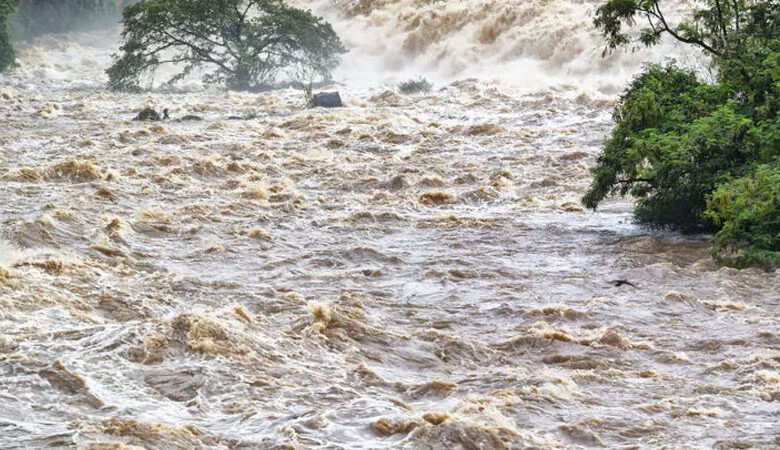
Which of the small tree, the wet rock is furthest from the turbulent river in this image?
the small tree

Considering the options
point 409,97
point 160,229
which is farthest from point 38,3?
point 160,229

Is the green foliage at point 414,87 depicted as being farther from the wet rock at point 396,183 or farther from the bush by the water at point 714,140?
the bush by the water at point 714,140

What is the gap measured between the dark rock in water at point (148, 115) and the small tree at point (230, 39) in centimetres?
613

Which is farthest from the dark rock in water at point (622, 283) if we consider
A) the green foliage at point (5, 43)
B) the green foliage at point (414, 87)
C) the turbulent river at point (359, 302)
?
the green foliage at point (5, 43)

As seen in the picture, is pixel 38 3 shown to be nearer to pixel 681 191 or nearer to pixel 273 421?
pixel 681 191

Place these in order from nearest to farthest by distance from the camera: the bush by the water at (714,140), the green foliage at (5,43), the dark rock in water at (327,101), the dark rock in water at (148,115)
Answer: the bush by the water at (714,140) → the dark rock in water at (148,115) → the dark rock in water at (327,101) → the green foliage at (5,43)

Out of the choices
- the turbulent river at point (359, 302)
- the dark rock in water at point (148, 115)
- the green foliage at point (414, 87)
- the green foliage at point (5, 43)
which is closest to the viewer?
the turbulent river at point (359, 302)

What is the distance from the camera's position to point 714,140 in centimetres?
1091

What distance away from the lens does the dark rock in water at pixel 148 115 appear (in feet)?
75.8

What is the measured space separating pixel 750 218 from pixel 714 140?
3.93 feet

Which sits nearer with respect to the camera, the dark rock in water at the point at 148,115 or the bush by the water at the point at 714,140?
the bush by the water at the point at 714,140

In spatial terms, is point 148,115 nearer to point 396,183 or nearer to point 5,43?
point 396,183

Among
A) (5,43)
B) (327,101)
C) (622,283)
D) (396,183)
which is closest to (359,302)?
Result: (622,283)

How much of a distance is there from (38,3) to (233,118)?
25551 mm
